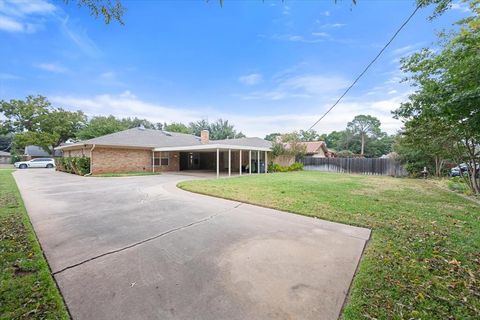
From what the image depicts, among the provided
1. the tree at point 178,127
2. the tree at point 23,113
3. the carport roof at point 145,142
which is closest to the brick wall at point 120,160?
the carport roof at point 145,142

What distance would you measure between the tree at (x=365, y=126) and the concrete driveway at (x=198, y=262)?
167 ft

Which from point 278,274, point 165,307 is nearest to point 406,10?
point 278,274

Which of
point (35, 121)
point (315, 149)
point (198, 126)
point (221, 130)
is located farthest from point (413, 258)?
point (198, 126)

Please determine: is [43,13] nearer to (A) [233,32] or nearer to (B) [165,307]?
(B) [165,307]

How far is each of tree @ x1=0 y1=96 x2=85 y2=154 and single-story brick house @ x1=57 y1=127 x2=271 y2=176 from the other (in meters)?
12.6

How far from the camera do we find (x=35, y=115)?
97.2 ft

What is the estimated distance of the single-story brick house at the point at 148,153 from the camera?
15.3 metres

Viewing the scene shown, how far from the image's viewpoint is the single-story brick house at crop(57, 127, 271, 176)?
50.3ft

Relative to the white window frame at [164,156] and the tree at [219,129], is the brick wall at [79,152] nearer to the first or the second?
the white window frame at [164,156]

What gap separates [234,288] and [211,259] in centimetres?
77

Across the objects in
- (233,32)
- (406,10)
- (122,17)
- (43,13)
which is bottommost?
(122,17)

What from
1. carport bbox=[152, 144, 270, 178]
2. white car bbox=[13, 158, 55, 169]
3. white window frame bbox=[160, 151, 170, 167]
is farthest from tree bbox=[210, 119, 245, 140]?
white car bbox=[13, 158, 55, 169]

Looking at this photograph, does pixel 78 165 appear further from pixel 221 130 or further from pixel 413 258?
pixel 221 130

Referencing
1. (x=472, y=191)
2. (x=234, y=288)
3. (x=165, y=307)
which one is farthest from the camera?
(x=472, y=191)
